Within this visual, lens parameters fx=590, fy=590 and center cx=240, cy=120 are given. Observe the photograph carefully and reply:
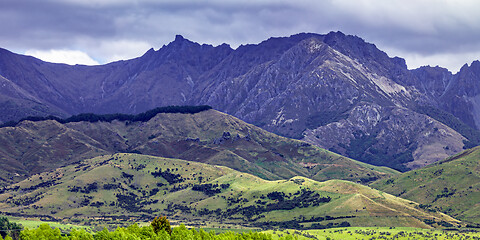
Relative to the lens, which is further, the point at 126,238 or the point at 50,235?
the point at 50,235

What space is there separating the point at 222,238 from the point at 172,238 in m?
17.0

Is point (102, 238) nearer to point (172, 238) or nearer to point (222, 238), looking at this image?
point (172, 238)

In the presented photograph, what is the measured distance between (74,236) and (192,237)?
38903mm

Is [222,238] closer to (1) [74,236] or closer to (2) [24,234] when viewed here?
(1) [74,236]

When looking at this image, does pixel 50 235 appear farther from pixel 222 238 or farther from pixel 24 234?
pixel 222 238

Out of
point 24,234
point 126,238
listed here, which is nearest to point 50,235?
point 24,234

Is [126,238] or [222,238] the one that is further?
[222,238]

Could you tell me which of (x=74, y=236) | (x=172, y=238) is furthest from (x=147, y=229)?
(x=74, y=236)

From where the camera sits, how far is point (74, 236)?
194500mm

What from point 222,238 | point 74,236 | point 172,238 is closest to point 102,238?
point 74,236

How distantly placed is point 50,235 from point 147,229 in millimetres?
32745

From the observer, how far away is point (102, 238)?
19200cm

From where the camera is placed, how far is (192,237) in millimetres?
194500

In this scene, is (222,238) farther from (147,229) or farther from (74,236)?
(74,236)
